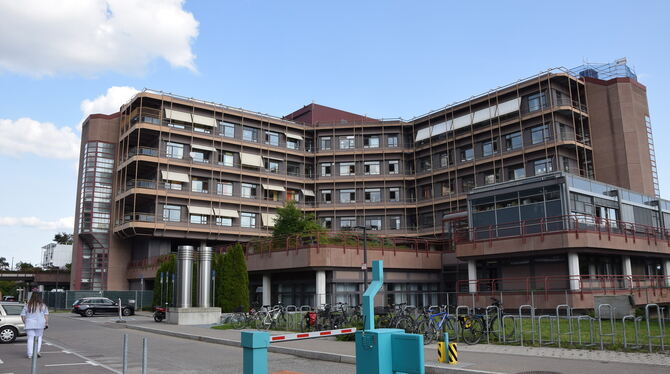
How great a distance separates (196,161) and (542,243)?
3903cm

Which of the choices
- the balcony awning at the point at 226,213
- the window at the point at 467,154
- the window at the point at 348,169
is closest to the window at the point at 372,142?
the window at the point at 348,169

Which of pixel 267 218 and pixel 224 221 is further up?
pixel 267 218

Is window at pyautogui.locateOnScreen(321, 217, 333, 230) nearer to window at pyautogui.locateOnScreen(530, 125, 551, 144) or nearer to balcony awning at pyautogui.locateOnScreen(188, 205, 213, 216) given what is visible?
Answer: balcony awning at pyautogui.locateOnScreen(188, 205, 213, 216)

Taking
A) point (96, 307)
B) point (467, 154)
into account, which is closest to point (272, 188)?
point (467, 154)

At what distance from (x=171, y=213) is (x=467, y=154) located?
101 ft

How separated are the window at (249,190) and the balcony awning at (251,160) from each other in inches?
91.1

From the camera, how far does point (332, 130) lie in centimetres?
6688

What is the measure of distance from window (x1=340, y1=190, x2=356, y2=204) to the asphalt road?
Result: 4404cm

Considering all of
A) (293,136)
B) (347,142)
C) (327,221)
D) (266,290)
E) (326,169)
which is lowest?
(266,290)

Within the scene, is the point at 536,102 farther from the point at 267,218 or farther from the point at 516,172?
the point at 267,218

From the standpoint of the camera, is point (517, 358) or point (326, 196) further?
point (326, 196)

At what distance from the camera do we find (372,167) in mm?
64938

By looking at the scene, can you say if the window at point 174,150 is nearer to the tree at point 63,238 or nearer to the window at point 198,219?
the window at point 198,219

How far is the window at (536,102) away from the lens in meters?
51.4
